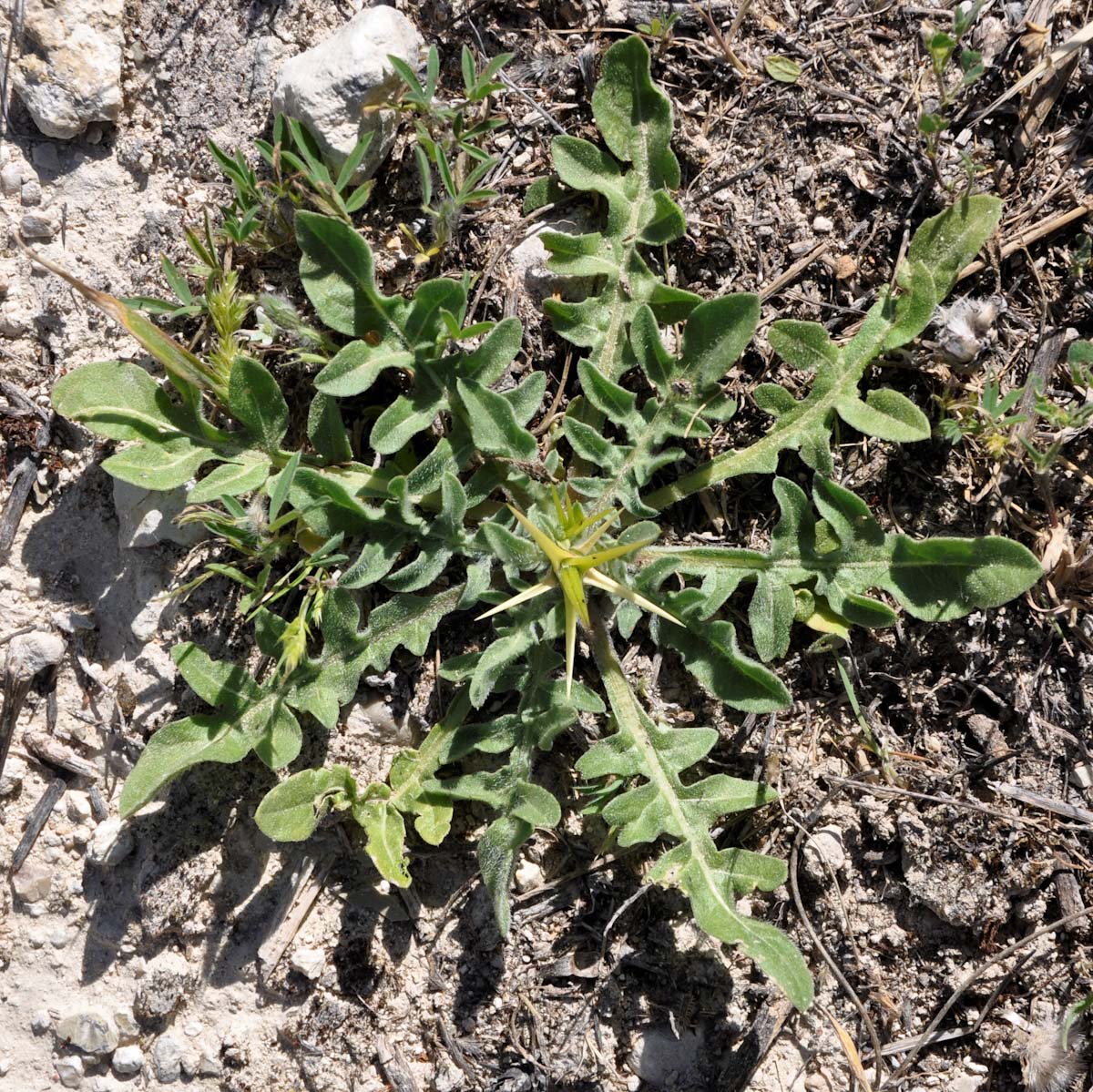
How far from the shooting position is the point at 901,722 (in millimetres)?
3734

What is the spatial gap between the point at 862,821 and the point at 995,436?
1.45m

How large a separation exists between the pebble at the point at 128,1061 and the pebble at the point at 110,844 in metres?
0.62

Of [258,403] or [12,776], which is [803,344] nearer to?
[258,403]

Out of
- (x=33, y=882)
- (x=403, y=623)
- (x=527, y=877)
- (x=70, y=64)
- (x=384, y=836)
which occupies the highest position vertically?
(x=70, y=64)

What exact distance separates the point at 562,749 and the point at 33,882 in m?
1.90

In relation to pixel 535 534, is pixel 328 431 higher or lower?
higher

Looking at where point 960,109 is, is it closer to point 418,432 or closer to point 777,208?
point 777,208

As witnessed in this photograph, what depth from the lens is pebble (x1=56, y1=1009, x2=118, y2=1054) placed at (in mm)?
3479

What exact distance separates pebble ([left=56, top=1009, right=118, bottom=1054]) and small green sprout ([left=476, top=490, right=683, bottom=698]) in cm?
196

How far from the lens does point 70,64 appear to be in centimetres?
362

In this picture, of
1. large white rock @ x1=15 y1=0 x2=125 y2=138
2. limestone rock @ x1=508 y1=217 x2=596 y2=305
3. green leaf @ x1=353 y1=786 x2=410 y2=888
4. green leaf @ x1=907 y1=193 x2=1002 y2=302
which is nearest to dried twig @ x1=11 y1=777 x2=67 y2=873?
green leaf @ x1=353 y1=786 x2=410 y2=888

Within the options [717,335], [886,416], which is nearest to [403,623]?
[717,335]

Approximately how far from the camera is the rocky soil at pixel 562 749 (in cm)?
354

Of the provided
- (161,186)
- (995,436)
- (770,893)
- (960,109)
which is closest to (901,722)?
(770,893)
